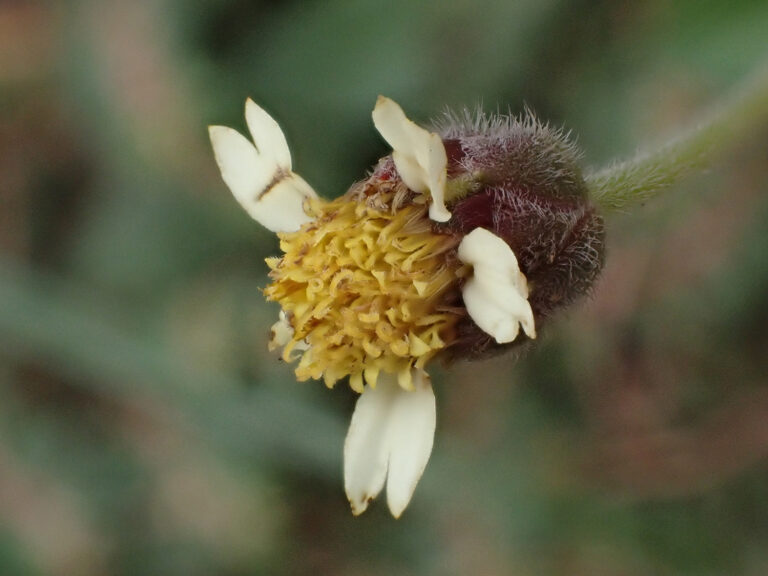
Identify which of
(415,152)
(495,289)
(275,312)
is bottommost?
(495,289)

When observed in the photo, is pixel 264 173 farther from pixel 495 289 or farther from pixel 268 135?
pixel 495 289

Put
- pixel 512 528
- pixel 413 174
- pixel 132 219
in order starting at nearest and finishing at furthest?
pixel 413 174
pixel 512 528
pixel 132 219

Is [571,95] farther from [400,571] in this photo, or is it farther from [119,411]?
[119,411]

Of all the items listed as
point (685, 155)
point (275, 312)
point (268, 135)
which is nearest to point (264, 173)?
point (268, 135)

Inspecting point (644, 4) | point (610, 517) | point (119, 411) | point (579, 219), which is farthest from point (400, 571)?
point (644, 4)

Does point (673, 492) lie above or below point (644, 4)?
below

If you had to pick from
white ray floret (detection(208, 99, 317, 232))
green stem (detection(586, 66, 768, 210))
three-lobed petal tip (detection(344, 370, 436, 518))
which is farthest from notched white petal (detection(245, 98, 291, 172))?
green stem (detection(586, 66, 768, 210))

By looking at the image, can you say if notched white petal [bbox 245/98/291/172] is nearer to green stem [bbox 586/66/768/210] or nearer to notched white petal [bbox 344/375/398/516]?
notched white petal [bbox 344/375/398/516]
